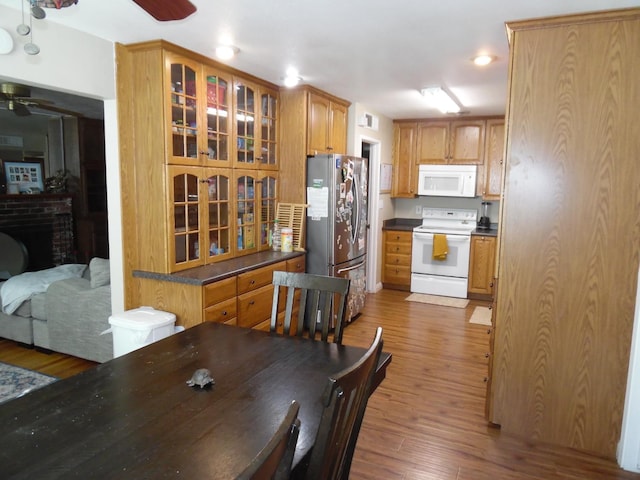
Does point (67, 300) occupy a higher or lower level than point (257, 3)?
lower

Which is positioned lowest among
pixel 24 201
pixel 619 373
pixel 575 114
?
pixel 619 373

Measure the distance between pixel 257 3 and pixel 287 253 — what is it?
2236 millimetres

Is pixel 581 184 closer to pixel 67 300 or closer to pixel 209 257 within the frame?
pixel 209 257

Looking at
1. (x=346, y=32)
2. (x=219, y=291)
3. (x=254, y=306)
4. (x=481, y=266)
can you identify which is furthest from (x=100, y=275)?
(x=481, y=266)

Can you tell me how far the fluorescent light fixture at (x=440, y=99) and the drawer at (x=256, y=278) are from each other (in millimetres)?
2090

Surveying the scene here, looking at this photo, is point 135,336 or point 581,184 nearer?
point 581,184

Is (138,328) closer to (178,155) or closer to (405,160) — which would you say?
(178,155)

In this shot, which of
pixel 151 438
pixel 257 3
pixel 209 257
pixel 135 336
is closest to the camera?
pixel 151 438

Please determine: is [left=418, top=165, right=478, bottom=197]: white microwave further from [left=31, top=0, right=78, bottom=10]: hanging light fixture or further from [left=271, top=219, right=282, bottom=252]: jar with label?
[left=31, top=0, right=78, bottom=10]: hanging light fixture

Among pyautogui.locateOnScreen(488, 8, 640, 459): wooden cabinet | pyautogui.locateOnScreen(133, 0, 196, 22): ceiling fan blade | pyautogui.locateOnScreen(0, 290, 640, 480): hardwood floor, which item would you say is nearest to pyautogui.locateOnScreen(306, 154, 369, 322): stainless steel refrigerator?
pyautogui.locateOnScreen(0, 290, 640, 480): hardwood floor

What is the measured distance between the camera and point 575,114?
7.78 feet

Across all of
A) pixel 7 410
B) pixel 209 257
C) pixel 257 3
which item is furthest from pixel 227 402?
pixel 209 257

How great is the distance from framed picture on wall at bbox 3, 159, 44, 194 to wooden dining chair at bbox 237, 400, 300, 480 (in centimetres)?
581

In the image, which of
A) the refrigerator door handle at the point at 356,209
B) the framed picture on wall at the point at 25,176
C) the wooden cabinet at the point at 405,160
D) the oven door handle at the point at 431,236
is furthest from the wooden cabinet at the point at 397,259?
the framed picture on wall at the point at 25,176
